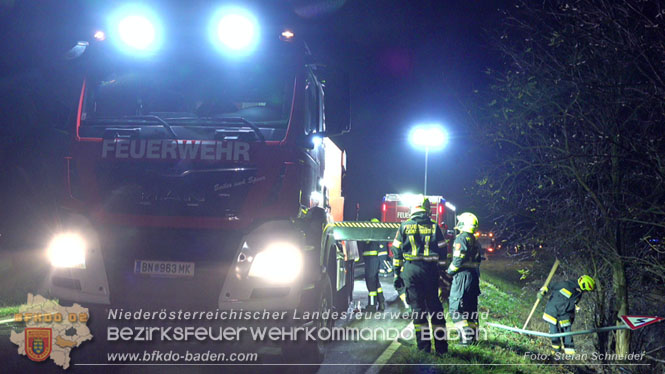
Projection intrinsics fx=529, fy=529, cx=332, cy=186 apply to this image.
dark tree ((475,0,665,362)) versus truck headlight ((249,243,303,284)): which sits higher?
dark tree ((475,0,665,362))

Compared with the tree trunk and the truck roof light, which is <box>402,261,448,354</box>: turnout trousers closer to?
the truck roof light

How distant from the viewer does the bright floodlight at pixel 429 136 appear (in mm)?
29047

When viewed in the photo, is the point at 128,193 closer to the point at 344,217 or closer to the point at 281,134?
the point at 281,134

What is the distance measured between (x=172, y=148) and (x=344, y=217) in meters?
6.83

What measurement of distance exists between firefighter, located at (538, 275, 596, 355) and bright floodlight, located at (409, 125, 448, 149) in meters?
20.8

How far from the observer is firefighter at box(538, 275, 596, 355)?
823 centimetres

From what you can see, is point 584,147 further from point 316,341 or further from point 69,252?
point 69,252

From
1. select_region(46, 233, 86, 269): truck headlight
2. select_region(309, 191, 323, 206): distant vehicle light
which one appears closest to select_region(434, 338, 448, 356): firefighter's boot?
select_region(309, 191, 323, 206): distant vehicle light

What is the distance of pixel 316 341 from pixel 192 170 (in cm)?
209

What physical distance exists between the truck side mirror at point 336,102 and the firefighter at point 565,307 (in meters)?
4.89

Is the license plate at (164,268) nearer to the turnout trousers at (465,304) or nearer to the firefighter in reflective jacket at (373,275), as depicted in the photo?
the turnout trousers at (465,304)

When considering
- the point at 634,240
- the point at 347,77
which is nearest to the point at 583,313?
the point at 634,240

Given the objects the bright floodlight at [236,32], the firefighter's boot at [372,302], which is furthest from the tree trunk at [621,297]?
the bright floodlight at [236,32]

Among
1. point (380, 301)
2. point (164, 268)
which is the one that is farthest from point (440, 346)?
point (164, 268)
